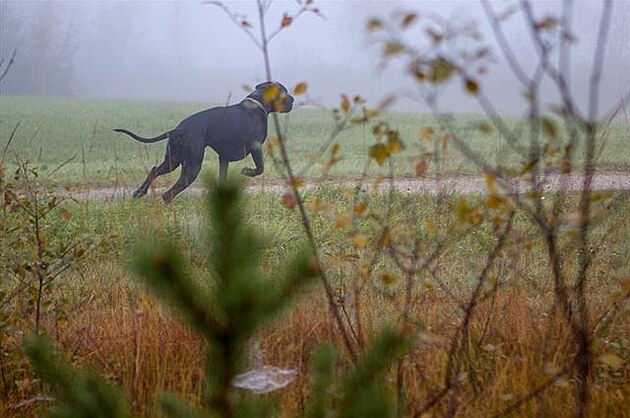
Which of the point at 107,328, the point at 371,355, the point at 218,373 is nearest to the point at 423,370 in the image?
the point at 107,328

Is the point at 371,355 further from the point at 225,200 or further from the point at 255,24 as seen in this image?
the point at 255,24

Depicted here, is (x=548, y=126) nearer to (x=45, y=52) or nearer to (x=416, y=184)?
(x=416, y=184)

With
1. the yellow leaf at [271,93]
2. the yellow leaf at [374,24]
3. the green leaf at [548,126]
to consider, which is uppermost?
the yellow leaf at [374,24]

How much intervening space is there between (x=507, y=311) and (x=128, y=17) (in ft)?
147

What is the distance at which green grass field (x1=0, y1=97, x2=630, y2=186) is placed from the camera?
12.6 metres

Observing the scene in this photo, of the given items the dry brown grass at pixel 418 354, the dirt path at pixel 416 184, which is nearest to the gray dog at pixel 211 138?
the dirt path at pixel 416 184

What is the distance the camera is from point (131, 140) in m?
20.2

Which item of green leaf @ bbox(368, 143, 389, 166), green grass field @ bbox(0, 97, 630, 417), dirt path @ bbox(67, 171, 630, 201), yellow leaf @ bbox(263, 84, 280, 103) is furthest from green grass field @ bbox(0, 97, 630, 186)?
green leaf @ bbox(368, 143, 389, 166)

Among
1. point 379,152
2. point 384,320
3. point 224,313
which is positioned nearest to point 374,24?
point 379,152

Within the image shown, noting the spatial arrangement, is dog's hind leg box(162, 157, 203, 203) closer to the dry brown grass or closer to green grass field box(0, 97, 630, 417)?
green grass field box(0, 97, 630, 417)

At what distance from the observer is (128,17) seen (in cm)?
4588

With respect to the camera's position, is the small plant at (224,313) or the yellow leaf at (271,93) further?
the yellow leaf at (271,93)

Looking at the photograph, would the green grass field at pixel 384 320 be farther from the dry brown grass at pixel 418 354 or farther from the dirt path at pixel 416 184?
the dirt path at pixel 416 184

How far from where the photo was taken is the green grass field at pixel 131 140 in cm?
1265
